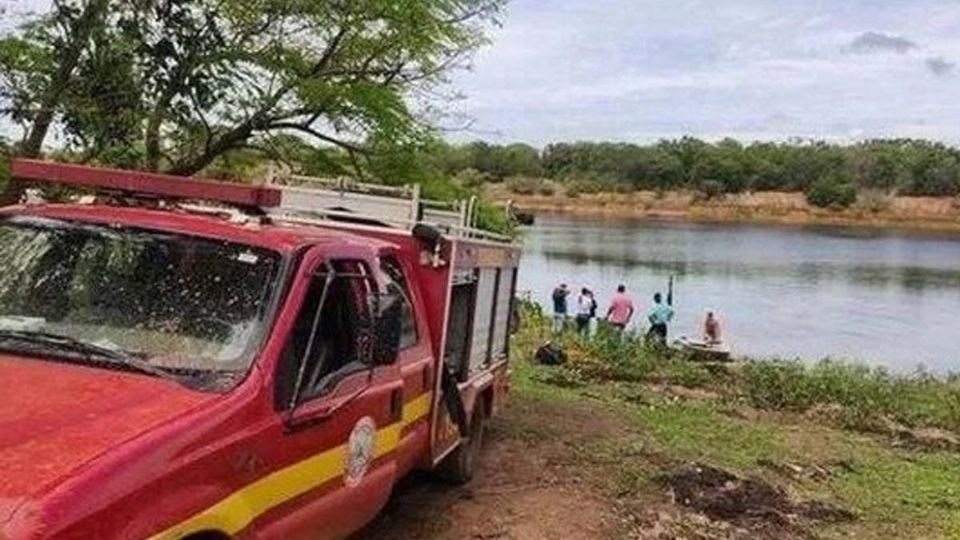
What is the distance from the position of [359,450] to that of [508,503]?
10.5 ft

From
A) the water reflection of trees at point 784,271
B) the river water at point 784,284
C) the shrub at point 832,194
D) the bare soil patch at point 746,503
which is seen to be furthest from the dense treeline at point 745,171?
the bare soil patch at point 746,503

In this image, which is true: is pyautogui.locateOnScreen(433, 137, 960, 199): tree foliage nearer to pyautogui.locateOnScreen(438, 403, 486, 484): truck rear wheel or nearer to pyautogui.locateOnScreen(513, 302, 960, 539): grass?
pyautogui.locateOnScreen(513, 302, 960, 539): grass

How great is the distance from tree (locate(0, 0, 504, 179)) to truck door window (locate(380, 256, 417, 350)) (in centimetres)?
286

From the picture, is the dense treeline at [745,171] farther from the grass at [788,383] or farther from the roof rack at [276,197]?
the roof rack at [276,197]

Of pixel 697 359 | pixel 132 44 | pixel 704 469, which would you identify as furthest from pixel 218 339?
pixel 697 359

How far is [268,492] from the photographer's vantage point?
14.9 ft

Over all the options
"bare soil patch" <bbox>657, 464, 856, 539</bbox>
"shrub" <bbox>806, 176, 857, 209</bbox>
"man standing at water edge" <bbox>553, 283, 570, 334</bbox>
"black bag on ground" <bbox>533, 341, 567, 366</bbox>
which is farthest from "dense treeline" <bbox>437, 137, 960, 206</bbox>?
"bare soil patch" <bbox>657, 464, 856, 539</bbox>

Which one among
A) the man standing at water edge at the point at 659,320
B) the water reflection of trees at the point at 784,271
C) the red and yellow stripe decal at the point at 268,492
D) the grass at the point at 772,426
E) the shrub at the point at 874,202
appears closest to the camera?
the red and yellow stripe decal at the point at 268,492

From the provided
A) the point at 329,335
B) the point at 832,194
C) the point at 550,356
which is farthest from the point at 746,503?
the point at 832,194

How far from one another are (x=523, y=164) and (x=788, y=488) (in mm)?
116574

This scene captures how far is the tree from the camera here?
8.57m

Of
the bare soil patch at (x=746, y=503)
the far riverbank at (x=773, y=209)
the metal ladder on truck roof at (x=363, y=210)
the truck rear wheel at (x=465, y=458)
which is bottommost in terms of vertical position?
the far riverbank at (x=773, y=209)

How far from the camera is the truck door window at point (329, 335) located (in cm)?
475

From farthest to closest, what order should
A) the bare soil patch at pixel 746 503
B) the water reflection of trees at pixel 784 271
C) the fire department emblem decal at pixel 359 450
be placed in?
the water reflection of trees at pixel 784 271 < the bare soil patch at pixel 746 503 < the fire department emblem decal at pixel 359 450
